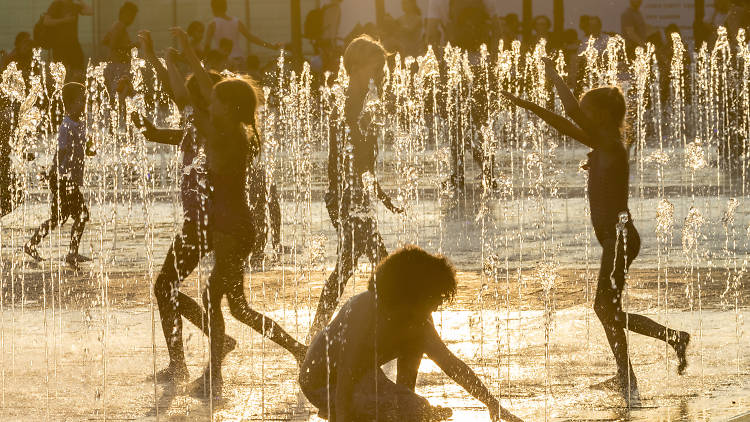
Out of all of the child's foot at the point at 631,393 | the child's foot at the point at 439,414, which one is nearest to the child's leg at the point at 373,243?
the child's foot at the point at 631,393

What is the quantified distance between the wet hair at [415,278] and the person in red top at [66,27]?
15.1 meters

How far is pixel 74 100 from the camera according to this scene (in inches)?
416

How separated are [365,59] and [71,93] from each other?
4208mm

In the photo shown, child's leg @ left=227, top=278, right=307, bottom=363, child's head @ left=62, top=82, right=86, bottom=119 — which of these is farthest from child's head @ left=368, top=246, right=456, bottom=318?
child's head @ left=62, top=82, right=86, bottom=119

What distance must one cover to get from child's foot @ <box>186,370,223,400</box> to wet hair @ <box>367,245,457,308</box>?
153 centimetres

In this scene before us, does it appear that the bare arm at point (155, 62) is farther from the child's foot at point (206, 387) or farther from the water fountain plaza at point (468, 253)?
the child's foot at point (206, 387)

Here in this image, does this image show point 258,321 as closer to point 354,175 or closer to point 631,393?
point 354,175

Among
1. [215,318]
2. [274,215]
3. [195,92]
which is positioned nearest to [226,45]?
[274,215]

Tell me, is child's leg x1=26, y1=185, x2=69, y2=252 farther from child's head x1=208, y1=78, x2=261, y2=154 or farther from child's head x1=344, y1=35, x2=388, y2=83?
child's head x1=208, y1=78, x2=261, y2=154

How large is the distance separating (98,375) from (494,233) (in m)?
5.81

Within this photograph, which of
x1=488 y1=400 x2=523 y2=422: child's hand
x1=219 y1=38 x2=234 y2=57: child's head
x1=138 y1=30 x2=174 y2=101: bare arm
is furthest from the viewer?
x1=219 y1=38 x2=234 y2=57: child's head

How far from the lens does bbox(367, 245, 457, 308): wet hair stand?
14.6ft

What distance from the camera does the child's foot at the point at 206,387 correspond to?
5.83m

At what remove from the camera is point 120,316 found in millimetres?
7980
